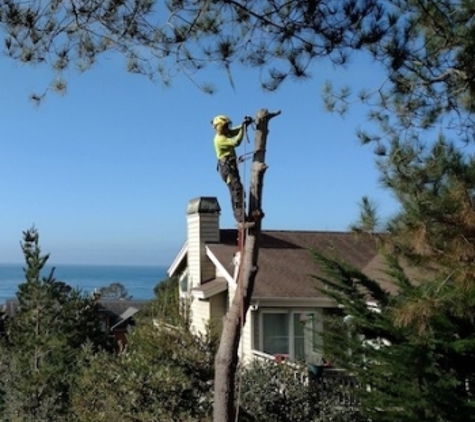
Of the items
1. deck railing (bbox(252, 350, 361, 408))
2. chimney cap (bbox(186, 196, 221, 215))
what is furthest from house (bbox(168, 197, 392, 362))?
deck railing (bbox(252, 350, 361, 408))

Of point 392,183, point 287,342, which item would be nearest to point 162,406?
point 392,183

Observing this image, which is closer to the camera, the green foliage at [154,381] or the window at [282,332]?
the green foliage at [154,381]

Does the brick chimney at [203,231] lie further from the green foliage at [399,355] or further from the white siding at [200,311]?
the green foliage at [399,355]

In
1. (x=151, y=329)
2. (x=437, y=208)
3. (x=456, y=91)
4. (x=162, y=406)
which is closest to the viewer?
(x=437, y=208)

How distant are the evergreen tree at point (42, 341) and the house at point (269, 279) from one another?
2266 mm

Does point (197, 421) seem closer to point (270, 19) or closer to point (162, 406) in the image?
point (162, 406)

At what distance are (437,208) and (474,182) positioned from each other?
18.6 inches

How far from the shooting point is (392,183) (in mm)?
6914

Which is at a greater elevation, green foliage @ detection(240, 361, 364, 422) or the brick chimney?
the brick chimney

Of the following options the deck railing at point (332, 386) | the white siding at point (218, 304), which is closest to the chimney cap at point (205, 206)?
the white siding at point (218, 304)

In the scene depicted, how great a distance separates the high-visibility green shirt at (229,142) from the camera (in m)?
6.20

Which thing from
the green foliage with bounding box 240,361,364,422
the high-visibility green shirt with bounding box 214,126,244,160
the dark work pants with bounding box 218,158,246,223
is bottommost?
the green foliage with bounding box 240,361,364,422

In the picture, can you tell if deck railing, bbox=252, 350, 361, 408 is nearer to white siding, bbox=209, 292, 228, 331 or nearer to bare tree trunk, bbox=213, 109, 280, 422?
bare tree trunk, bbox=213, 109, 280, 422

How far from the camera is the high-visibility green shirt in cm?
620
